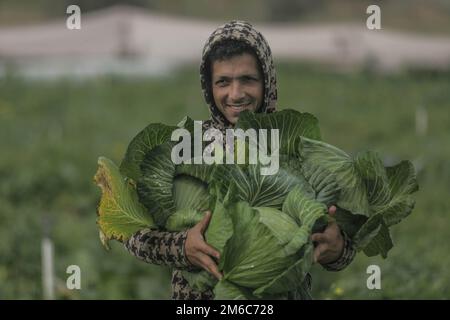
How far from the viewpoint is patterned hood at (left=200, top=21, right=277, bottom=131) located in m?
2.50

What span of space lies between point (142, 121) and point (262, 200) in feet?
35.9

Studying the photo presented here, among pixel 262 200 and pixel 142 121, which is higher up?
pixel 142 121

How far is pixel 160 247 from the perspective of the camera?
2.36 metres

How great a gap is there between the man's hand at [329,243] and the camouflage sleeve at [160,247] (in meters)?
0.34

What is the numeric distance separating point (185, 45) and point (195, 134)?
14.9 meters

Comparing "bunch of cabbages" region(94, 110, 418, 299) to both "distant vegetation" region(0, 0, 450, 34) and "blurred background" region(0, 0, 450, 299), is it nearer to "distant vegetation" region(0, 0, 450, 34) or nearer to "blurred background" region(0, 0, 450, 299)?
"blurred background" region(0, 0, 450, 299)

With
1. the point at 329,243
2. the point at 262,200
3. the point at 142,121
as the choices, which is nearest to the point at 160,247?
the point at 262,200

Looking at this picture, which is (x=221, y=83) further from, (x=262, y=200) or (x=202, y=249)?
(x=202, y=249)

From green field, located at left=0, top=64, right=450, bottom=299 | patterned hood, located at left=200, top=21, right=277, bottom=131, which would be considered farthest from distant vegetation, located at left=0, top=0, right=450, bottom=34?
patterned hood, located at left=200, top=21, right=277, bottom=131

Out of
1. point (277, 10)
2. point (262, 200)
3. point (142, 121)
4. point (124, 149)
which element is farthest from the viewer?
point (277, 10)

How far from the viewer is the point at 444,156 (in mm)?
10430

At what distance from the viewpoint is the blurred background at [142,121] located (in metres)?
6.16

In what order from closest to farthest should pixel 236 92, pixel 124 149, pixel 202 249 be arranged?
pixel 202 249
pixel 236 92
pixel 124 149
